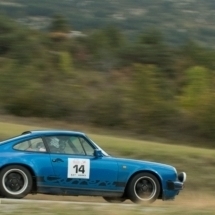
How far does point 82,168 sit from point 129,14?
135m

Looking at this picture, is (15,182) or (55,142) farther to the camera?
(55,142)

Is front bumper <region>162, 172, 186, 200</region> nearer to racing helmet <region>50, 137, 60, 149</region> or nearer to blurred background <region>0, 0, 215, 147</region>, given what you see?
racing helmet <region>50, 137, 60, 149</region>

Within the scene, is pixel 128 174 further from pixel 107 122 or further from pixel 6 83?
pixel 6 83

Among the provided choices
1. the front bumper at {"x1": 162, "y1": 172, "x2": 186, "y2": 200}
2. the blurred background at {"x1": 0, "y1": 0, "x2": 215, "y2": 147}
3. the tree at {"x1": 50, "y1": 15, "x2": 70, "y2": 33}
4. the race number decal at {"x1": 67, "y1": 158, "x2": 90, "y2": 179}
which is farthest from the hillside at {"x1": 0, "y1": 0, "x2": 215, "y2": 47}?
the race number decal at {"x1": 67, "y1": 158, "x2": 90, "y2": 179}

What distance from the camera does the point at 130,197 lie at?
12.3 m

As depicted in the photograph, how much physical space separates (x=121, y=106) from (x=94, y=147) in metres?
20.0

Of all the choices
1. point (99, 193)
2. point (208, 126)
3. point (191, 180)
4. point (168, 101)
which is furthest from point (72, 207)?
point (168, 101)

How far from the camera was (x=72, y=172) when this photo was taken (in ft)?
39.2

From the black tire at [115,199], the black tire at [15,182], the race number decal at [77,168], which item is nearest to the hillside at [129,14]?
the black tire at [115,199]

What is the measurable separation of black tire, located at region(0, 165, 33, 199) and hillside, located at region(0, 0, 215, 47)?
106680 millimetres

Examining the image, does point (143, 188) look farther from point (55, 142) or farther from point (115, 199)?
point (55, 142)

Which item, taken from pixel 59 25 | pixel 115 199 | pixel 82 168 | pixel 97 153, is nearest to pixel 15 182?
pixel 82 168

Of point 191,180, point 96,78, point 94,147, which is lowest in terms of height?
point 191,180

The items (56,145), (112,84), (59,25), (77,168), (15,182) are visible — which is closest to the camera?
(15,182)
